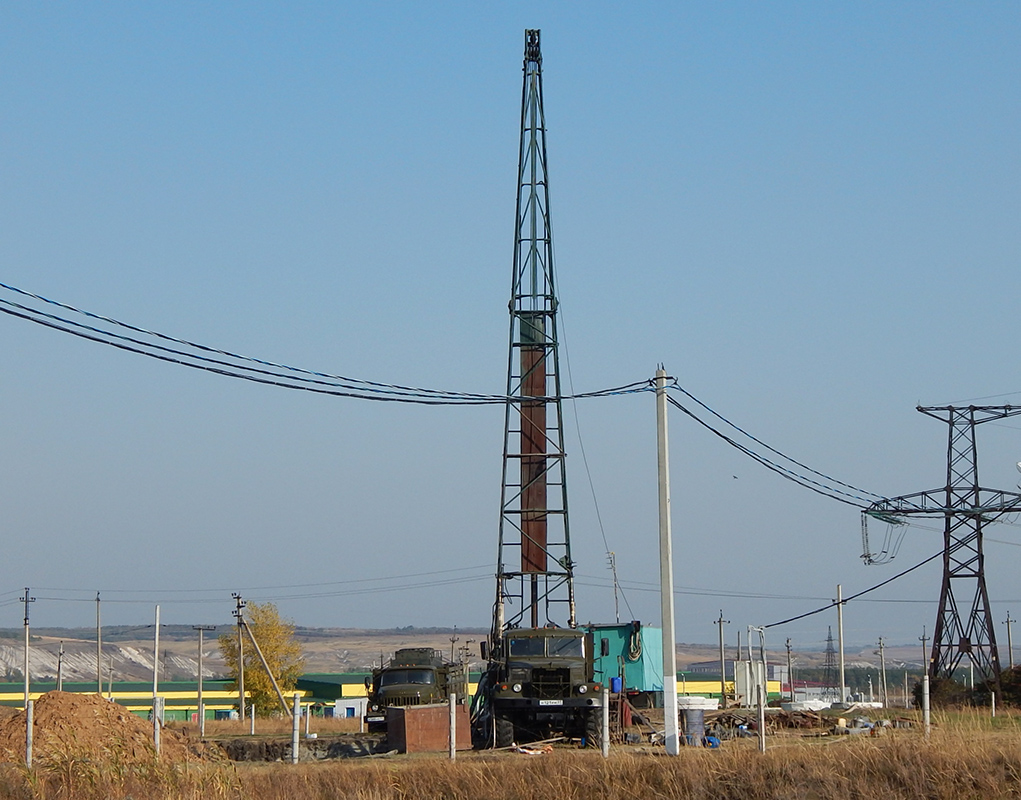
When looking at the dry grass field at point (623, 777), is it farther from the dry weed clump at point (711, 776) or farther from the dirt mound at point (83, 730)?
the dirt mound at point (83, 730)

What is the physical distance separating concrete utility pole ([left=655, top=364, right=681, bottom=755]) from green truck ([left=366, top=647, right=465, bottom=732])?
14.0 meters

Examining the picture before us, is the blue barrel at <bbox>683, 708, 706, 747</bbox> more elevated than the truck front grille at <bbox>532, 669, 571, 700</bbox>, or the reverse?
the truck front grille at <bbox>532, 669, 571, 700</bbox>

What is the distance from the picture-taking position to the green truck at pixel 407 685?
39.6m

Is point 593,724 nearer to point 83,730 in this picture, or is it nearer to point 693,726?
point 693,726

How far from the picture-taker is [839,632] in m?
65.5

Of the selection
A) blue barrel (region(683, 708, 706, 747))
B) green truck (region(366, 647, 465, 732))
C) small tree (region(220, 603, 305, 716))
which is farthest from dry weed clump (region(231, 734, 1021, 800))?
small tree (region(220, 603, 305, 716))

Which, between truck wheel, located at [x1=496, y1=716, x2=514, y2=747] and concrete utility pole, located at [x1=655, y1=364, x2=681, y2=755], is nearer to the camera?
concrete utility pole, located at [x1=655, y1=364, x2=681, y2=755]

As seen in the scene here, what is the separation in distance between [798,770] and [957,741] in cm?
262

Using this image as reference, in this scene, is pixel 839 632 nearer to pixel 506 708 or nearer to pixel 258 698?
pixel 506 708

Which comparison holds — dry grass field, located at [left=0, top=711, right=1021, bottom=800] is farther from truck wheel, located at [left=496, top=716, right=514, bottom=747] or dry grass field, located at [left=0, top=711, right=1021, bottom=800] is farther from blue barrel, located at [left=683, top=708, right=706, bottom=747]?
truck wheel, located at [left=496, top=716, right=514, bottom=747]

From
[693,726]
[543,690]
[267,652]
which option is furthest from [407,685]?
[267,652]

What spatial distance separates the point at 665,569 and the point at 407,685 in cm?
1590

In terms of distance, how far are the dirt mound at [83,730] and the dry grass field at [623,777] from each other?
2116 mm

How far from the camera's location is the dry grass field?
19.6 meters
